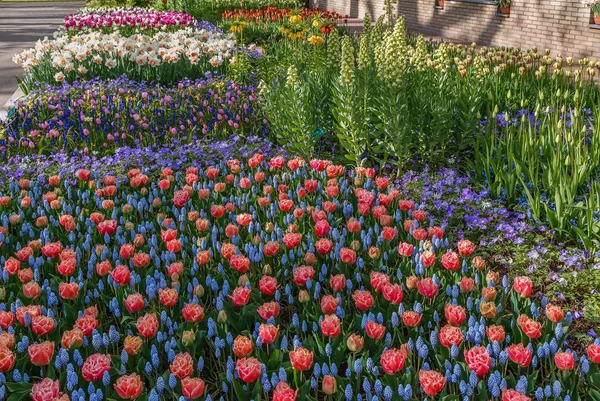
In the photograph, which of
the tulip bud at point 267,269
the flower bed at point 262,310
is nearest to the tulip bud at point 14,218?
the flower bed at point 262,310

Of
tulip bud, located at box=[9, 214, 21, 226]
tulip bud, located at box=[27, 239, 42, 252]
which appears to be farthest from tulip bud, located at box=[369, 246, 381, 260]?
tulip bud, located at box=[9, 214, 21, 226]

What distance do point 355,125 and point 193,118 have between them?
6.71 feet

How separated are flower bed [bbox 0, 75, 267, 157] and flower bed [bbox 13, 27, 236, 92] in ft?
3.63

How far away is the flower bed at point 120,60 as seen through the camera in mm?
8555

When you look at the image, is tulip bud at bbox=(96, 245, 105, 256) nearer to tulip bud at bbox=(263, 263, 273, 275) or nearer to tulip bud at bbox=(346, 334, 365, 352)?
tulip bud at bbox=(263, 263, 273, 275)

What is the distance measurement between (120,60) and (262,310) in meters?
6.89

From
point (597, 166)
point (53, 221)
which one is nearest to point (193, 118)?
point (53, 221)

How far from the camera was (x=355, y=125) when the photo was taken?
5160 millimetres

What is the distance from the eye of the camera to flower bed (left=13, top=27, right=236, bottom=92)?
28.1 feet

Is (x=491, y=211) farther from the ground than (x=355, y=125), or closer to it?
closer to it

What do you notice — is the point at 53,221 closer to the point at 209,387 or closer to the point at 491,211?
the point at 209,387

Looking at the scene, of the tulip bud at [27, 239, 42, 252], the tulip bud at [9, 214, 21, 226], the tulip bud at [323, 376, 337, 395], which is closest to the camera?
the tulip bud at [323, 376, 337, 395]

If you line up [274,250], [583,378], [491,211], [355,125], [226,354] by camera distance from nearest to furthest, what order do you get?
[583,378]
[226,354]
[274,250]
[491,211]
[355,125]

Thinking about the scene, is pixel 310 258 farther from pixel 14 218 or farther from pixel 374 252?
pixel 14 218
